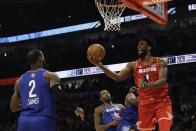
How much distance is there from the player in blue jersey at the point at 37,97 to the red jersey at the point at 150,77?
1.34 meters

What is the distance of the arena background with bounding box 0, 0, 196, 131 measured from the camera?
681 inches

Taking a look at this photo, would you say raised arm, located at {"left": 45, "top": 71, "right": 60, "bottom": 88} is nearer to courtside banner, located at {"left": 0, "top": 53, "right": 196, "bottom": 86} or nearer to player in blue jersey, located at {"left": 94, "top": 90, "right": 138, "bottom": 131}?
player in blue jersey, located at {"left": 94, "top": 90, "right": 138, "bottom": 131}

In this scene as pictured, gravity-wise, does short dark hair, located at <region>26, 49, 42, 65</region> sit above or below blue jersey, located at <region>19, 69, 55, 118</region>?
above

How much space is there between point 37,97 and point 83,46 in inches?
619

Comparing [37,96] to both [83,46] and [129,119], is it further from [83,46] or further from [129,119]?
[83,46]

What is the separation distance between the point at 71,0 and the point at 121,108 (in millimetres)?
13026

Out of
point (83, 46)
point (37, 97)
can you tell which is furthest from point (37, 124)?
point (83, 46)

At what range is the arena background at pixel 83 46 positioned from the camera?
681 inches

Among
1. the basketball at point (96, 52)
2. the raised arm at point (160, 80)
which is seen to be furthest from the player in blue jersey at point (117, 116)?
the basketball at point (96, 52)

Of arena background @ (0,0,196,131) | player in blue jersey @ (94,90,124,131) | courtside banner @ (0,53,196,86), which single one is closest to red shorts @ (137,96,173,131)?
player in blue jersey @ (94,90,124,131)

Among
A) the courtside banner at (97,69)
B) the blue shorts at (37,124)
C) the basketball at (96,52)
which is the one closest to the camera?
the blue shorts at (37,124)

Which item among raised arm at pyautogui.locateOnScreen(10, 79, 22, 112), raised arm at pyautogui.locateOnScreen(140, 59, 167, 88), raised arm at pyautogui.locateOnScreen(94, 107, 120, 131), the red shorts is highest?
raised arm at pyautogui.locateOnScreen(140, 59, 167, 88)

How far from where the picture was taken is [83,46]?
20.5 m

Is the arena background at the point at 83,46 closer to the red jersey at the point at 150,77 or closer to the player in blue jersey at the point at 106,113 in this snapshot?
the player in blue jersey at the point at 106,113
